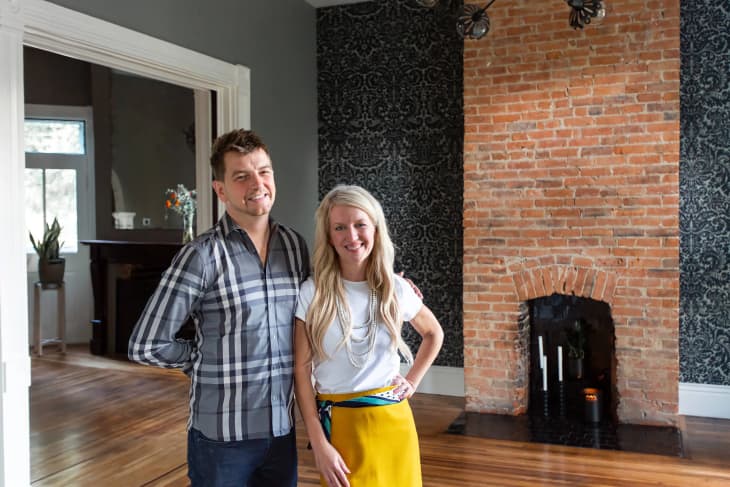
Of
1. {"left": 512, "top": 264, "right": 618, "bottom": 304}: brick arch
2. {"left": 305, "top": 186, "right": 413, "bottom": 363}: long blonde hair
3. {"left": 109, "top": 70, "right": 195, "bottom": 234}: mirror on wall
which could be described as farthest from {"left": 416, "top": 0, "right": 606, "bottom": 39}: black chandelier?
{"left": 109, "top": 70, "right": 195, "bottom": 234}: mirror on wall

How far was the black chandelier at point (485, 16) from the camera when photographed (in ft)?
11.3

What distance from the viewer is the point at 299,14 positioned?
530 cm

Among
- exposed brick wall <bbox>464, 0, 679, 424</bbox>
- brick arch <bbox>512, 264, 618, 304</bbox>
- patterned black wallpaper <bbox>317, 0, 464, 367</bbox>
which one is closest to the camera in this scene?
exposed brick wall <bbox>464, 0, 679, 424</bbox>

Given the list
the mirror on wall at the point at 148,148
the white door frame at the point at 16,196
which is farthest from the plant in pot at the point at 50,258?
the white door frame at the point at 16,196

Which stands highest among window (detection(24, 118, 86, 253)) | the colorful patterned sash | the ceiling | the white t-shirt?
the ceiling

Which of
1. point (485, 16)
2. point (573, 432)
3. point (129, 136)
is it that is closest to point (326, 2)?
point (485, 16)

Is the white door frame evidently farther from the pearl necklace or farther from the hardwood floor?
the pearl necklace

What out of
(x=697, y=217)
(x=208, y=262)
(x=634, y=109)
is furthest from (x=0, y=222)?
(x=697, y=217)

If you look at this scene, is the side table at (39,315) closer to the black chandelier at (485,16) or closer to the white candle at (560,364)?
the white candle at (560,364)

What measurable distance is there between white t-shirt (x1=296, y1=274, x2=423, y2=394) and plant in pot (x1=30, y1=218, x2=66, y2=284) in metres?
5.78

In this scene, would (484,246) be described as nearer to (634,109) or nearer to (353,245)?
(634,109)

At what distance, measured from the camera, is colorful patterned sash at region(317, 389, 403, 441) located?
6.01 ft

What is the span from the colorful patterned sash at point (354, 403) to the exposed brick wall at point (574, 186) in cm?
296

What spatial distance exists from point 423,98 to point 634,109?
60.3 inches
